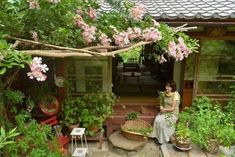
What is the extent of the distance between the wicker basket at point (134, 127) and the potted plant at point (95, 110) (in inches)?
19.8

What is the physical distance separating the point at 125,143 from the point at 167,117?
1.14 metres

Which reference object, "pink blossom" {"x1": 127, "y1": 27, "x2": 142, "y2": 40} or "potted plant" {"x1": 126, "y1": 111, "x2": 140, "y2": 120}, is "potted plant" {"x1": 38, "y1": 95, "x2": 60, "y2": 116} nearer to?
"potted plant" {"x1": 126, "y1": 111, "x2": 140, "y2": 120}

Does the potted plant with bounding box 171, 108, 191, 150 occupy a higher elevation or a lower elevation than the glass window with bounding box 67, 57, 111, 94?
lower

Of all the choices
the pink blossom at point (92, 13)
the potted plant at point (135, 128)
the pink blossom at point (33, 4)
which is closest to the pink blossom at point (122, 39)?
the pink blossom at point (92, 13)

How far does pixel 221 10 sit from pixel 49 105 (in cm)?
435

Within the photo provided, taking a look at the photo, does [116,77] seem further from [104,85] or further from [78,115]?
[78,115]

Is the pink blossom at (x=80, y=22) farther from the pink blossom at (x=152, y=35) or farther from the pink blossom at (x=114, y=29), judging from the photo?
the pink blossom at (x=152, y=35)

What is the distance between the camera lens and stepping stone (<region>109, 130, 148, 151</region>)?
593 centimetres

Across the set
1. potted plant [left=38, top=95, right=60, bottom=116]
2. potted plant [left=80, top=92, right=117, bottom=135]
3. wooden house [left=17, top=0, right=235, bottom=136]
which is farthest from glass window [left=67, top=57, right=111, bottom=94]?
potted plant [left=38, top=95, right=60, bottom=116]

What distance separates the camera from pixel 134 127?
6.39 meters

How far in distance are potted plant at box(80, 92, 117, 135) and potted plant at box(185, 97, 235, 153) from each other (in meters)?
1.94

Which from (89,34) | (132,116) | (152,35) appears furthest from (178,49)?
(132,116)

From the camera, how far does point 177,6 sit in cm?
607

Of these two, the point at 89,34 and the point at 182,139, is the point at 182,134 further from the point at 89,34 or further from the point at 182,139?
the point at 89,34
